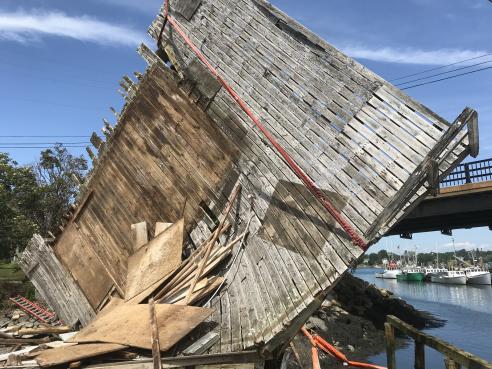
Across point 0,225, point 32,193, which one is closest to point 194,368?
point 0,225

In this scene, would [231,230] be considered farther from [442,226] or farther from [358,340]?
Result: [442,226]

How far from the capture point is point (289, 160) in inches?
292

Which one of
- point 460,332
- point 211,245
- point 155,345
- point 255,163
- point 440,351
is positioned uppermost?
point 255,163

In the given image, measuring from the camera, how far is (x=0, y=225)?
3219 centimetres

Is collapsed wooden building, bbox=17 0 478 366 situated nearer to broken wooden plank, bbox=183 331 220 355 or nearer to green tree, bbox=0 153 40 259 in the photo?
broken wooden plank, bbox=183 331 220 355

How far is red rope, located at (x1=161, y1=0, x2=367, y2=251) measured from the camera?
20.6 feet

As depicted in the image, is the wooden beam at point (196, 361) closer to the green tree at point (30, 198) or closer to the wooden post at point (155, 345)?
the wooden post at point (155, 345)

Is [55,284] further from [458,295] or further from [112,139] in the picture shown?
[458,295]

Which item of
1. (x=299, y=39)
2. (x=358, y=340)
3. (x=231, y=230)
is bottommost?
(x=358, y=340)

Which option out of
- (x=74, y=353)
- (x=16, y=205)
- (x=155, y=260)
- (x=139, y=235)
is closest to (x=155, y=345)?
(x=74, y=353)

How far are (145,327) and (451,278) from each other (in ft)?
270

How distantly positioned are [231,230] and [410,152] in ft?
11.7

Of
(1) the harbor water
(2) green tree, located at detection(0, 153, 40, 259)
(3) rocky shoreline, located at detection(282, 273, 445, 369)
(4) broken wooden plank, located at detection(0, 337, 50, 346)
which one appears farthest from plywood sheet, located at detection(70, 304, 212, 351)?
(2) green tree, located at detection(0, 153, 40, 259)

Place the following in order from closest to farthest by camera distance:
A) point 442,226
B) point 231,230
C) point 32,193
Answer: point 231,230 → point 442,226 → point 32,193
